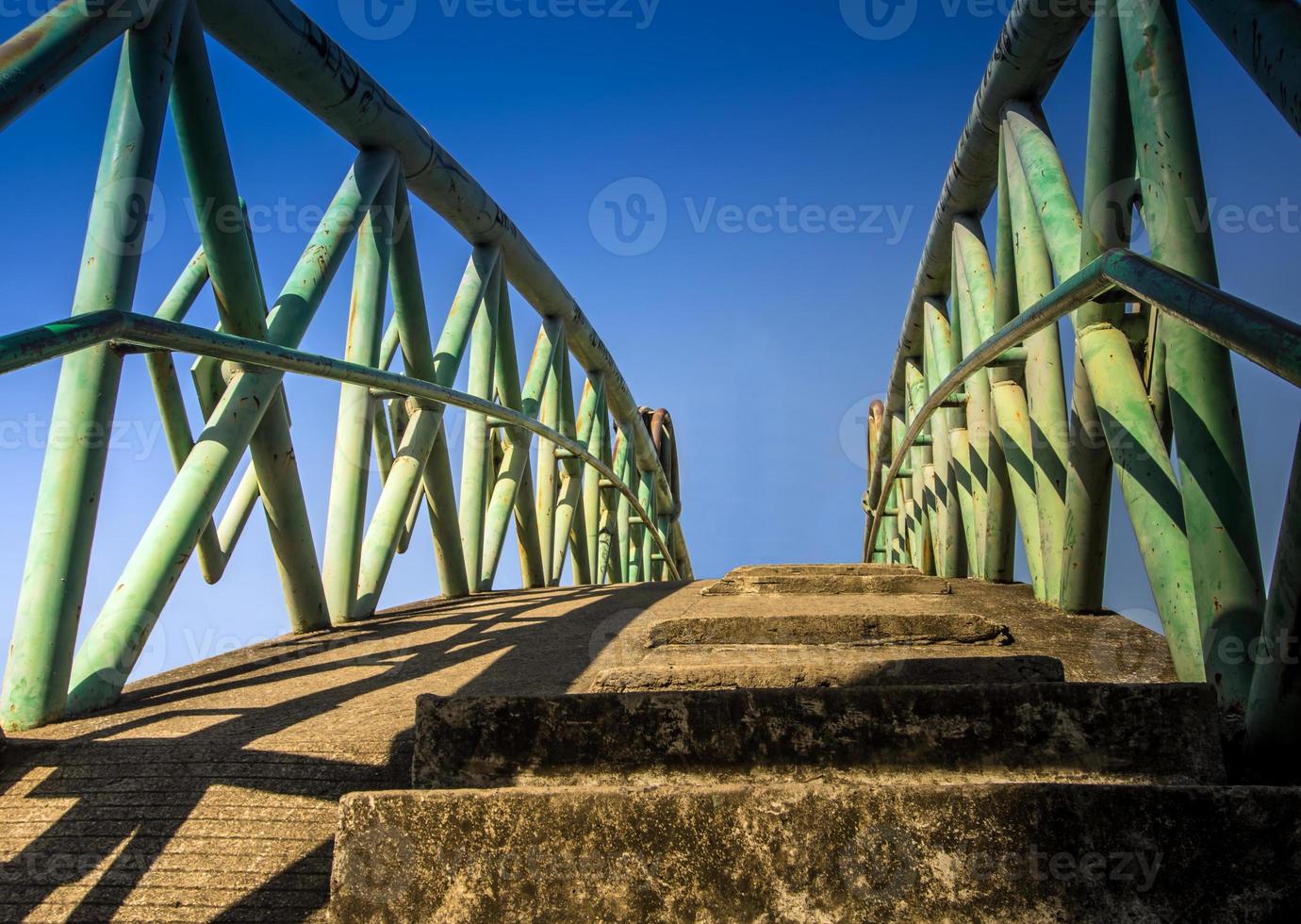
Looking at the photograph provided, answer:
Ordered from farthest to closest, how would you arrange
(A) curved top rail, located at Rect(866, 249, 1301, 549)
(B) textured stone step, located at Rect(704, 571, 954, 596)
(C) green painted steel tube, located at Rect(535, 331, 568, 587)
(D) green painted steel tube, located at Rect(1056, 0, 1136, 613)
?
(C) green painted steel tube, located at Rect(535, 331, 568, 587), (B) textured stone step, located at Rect(704, 571, 954, 596), (D) green painted steel tube, located at Rect(1056, 0, 1136, 613), (A) curved top rail, located at Rect(866, 249, 1301, 549)

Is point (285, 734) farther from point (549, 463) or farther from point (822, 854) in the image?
point (549, 463)

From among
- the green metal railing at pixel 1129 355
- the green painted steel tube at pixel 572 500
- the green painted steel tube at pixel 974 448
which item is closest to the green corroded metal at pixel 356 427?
the green metal railing at pixel 1129 355

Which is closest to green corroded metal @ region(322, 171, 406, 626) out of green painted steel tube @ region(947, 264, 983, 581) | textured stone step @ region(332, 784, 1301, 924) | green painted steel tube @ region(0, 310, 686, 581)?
green painted steel tube @ region(0, 310, 686, 581)

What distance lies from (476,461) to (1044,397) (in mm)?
5404

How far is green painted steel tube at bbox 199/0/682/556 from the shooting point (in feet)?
Answer: 17.4

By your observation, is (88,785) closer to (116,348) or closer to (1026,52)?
(116,348)

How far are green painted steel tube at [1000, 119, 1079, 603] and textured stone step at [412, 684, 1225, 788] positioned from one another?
250 cm

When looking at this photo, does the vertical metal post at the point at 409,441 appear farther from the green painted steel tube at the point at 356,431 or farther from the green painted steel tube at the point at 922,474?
the green painted steel tube at the point at 922,474

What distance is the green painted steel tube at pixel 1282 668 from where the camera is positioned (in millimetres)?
2162

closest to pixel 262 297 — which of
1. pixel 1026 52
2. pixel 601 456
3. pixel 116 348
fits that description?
pixel 116 348

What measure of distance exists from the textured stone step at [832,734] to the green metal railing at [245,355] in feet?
4.68

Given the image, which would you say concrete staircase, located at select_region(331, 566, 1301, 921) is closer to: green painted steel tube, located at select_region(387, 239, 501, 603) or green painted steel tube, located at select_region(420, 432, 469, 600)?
green painted steel tube, located at select_region(387, 239, 501, 603)

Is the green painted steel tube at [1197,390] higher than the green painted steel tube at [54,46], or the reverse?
the green painted steel tube at [54,46]

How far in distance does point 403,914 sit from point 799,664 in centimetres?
150
